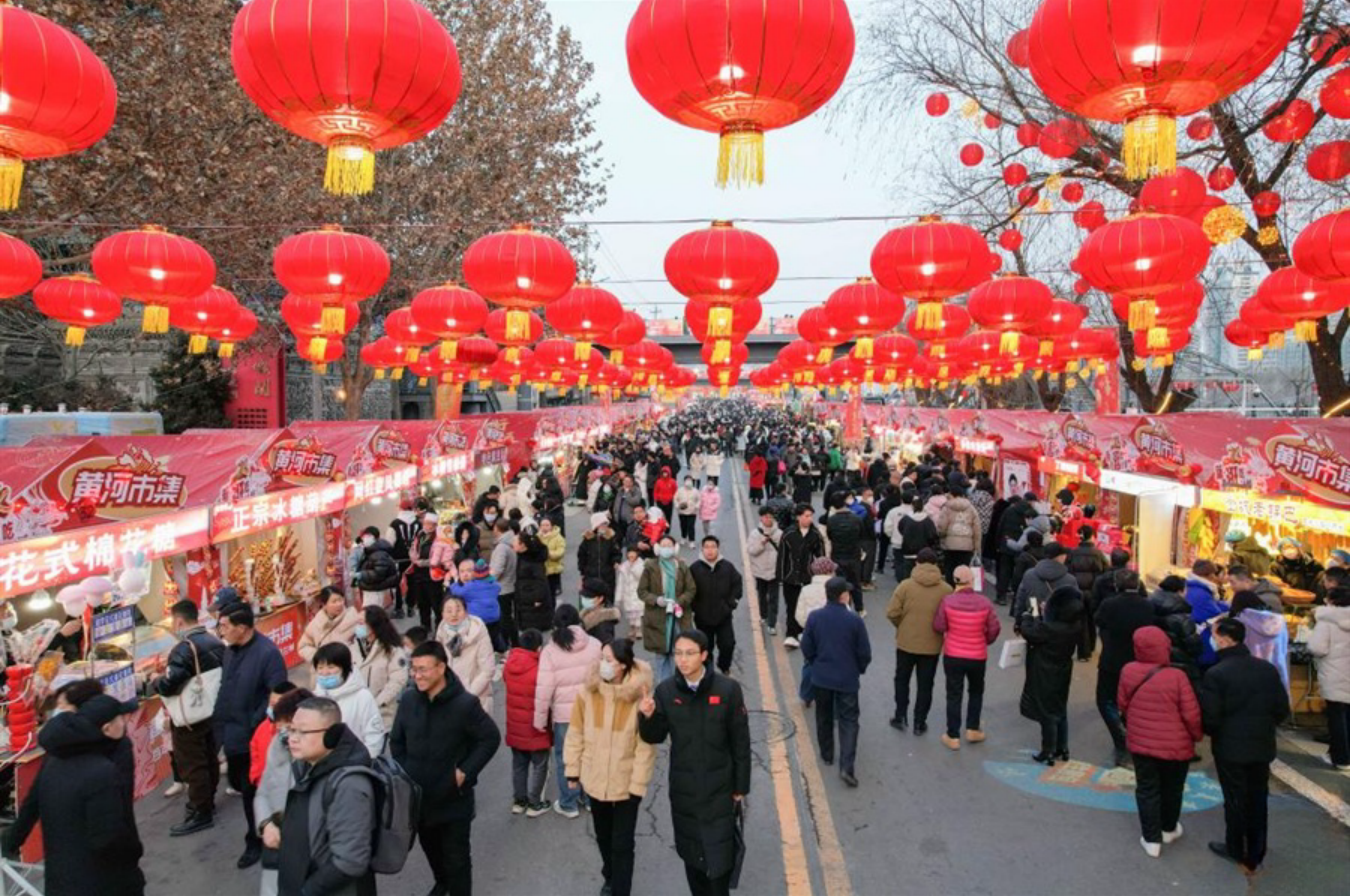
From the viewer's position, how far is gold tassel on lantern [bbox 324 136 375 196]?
475cm

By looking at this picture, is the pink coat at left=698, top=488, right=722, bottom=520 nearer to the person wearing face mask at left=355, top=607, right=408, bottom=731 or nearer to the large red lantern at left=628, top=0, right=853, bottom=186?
the person wearing face mask at left=355, top=607, right=408, bottom=731

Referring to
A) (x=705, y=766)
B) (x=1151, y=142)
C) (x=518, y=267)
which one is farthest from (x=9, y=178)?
(x=1151, y=142)

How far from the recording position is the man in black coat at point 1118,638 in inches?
268

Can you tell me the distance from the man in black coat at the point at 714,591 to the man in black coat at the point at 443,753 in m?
3.96

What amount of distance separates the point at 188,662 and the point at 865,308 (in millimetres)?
9012

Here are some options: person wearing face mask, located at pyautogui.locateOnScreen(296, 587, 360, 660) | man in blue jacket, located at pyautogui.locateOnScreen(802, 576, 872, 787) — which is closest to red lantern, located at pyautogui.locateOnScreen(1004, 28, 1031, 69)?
man in blue jacket, located at pyautogui.locateOnScreen(802, 576, 872, 787)

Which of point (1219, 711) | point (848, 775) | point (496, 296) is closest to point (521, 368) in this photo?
point (496, 296)

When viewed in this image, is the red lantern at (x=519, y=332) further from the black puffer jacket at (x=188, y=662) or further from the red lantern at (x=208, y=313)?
the black puffer jacket at (x=188, y=662)

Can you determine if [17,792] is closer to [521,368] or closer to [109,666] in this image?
[109,666]

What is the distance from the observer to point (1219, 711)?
16.9 feet

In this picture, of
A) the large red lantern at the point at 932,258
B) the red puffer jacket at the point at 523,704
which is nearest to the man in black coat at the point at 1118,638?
the large red lantern at the point at 932,258

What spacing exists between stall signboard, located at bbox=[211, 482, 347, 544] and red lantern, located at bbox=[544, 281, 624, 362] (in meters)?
3.92

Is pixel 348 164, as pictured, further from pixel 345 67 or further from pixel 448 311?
pixel 448 311

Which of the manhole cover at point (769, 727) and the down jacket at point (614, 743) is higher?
the down jacket at point (614, 743)
